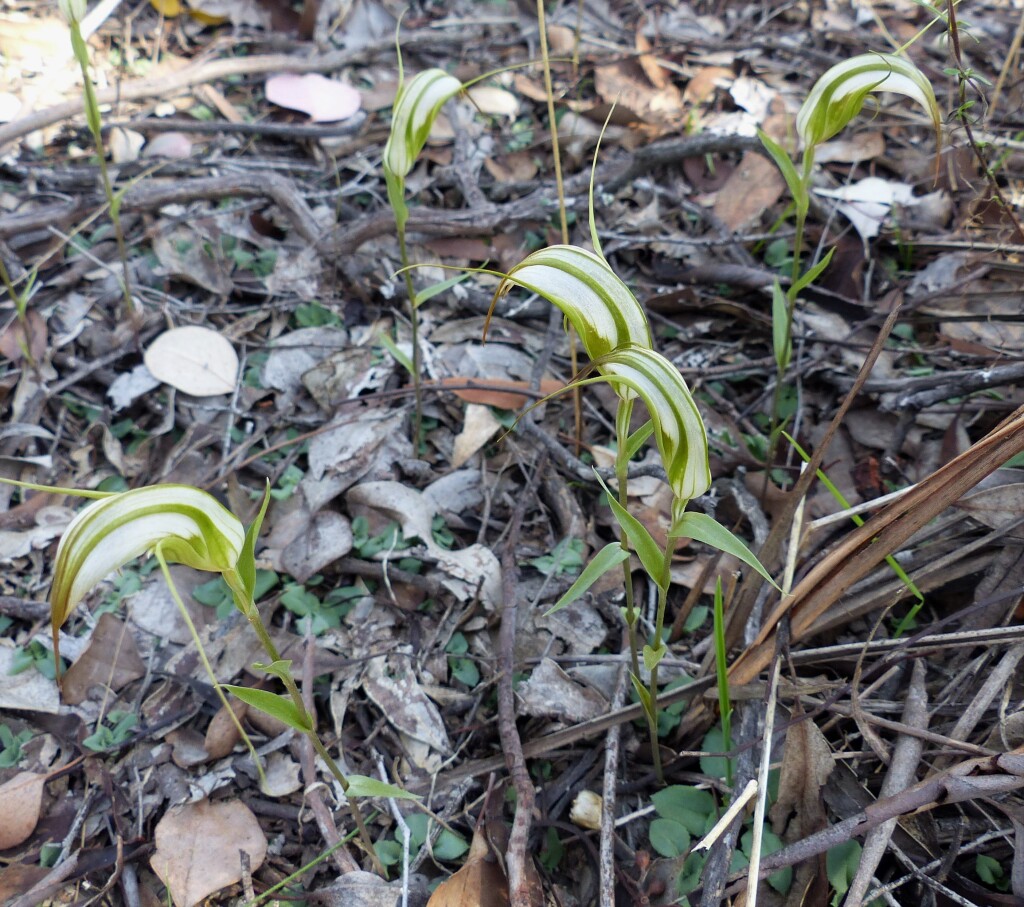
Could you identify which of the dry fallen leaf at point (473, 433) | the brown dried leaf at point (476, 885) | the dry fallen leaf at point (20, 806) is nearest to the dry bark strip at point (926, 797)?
the brown dried leaf at point (476, 885)

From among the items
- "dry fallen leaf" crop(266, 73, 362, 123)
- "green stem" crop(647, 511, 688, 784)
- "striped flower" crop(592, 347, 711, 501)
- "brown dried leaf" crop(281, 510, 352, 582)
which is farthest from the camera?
"dry fallen leaf" crop(266, 73, 362, 123)

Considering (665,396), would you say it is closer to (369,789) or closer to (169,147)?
(369,789)

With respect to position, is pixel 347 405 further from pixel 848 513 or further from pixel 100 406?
pixel 848 513

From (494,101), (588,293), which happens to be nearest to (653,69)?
(494,101)

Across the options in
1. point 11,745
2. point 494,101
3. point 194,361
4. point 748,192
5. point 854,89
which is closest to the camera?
point 854,89

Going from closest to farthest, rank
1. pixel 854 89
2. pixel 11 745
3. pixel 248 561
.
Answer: pixel 248 561
pixel 854 89
pixel 11 745

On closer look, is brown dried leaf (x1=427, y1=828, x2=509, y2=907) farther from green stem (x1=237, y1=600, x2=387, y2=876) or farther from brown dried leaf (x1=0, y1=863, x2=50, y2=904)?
brown dried leaf (x1=0, y1=863, x2=50, y2=904)

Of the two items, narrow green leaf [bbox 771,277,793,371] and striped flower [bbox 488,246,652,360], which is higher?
striped flower [bbox 488,246,652,360]

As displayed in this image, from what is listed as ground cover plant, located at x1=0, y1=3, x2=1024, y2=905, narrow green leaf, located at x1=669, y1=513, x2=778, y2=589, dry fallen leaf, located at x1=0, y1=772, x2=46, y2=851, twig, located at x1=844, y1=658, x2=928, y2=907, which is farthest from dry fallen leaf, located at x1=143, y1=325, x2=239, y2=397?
twig, located at x1=844, y1=658, x2=928, y2=907
